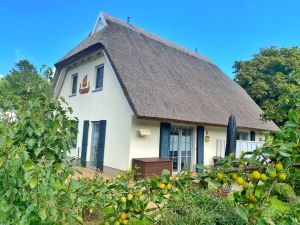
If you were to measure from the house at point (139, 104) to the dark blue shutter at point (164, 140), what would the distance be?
0.04 m

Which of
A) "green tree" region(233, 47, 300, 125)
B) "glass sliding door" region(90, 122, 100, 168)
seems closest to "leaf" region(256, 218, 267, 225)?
"glass sliding door" region(90, 122, 100, 168)

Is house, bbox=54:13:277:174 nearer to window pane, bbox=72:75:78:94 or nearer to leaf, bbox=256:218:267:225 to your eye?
window pane, bbox=72:75:78:94

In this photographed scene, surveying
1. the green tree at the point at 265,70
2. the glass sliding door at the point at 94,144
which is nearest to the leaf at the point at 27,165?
the glass sliding door at the point at 94,144

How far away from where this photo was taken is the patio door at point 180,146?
31.7ft

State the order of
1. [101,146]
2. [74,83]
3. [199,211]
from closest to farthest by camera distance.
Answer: [199,211]
[101,146]
[74,83]

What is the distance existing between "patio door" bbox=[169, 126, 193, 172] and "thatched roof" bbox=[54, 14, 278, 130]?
1025 millimetres

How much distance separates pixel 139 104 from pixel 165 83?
2829 millimetres

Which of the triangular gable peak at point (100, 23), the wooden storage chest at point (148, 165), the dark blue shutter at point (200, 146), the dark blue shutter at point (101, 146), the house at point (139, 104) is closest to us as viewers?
the wooden storage chest at point (148, 165)

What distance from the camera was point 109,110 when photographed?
9477mm

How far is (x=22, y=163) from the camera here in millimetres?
1509

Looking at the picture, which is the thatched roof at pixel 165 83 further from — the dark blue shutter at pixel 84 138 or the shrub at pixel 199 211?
the shrub at pixel 199 211

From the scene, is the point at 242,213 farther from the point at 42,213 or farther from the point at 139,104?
the point at 139,104

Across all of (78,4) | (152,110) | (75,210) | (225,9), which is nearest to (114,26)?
(78,4)

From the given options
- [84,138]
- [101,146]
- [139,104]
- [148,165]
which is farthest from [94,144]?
[139,104]
